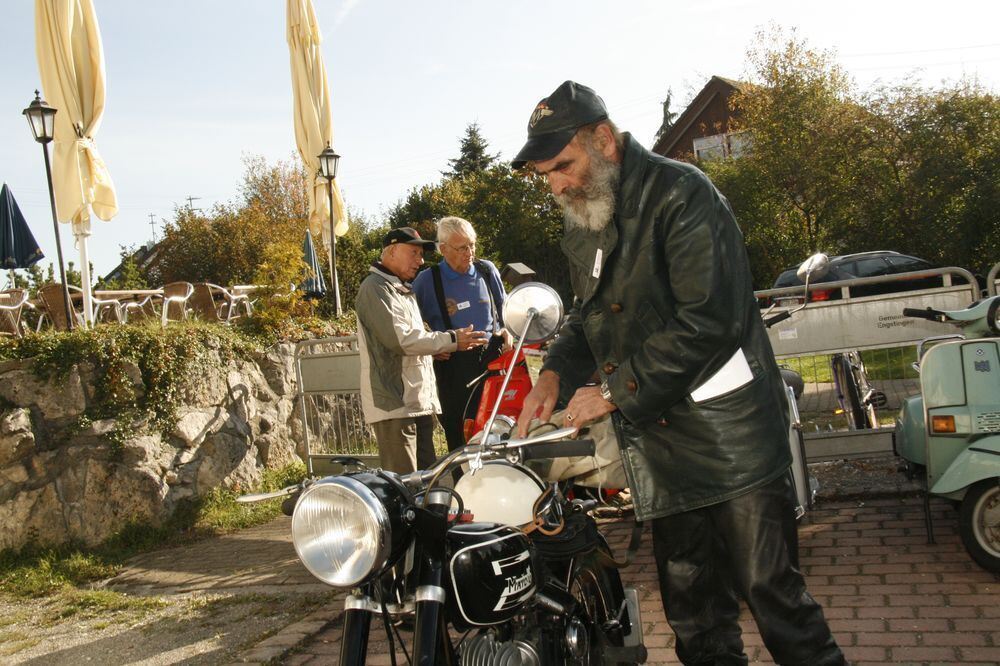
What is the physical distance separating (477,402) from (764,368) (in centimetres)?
332

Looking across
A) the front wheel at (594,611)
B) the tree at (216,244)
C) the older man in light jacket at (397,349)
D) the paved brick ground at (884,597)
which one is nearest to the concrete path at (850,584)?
the paved brick ground at (884,597)

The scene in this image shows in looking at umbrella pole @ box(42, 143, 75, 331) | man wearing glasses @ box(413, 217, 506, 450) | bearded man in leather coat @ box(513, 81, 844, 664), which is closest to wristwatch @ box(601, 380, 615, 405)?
bearded man in leather coat @ box(513, 81, 844, 664)

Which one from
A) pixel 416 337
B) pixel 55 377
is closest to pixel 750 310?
pixel 416 337

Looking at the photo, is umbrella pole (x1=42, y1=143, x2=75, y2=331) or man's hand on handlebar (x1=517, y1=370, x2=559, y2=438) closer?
man's hand on handlebar (x1=517, y1=370, x2=559, y2=438)

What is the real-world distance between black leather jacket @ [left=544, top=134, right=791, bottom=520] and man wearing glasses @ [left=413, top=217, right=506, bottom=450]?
3438 mm

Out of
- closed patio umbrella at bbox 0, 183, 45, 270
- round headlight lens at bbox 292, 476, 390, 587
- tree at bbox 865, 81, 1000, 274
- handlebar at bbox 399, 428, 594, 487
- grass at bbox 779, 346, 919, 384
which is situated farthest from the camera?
tree at bbox 865, 81, 1000, 274

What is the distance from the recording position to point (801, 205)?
25.0 metres

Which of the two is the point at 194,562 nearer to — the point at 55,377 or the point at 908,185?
the point at 55,377

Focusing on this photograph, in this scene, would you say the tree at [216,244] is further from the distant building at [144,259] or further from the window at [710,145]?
the window at [710,145]

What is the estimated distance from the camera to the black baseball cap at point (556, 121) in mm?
2447

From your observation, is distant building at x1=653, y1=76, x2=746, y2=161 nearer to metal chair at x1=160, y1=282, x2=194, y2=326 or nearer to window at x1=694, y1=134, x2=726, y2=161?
window at x1=694, y1=134, x2=726, y2=161

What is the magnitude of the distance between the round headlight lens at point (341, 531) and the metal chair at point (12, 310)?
367 inches

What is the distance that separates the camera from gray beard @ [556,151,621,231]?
2521 mm

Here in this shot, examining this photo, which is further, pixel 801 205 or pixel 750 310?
pixel 801 205
